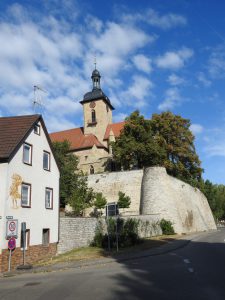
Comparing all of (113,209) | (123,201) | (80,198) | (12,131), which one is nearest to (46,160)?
(12,131)

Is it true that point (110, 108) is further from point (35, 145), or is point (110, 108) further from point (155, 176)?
point (35, 145)

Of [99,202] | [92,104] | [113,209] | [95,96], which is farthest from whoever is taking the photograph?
[92,104]

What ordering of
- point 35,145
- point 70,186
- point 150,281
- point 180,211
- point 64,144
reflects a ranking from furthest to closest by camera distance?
point 64,144 → point 180,211 → point 70,186 → point 35,145 → point 150,281

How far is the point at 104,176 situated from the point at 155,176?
920cm

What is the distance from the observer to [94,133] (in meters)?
72.6

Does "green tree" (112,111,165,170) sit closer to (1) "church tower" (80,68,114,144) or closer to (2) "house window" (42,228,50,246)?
(1) "church tower" (80,68,114,144)

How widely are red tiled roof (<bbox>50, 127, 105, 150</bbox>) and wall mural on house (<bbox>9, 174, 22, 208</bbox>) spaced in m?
46.0

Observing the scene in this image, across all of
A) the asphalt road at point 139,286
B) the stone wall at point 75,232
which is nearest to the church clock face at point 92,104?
the stone wall at point 75,232

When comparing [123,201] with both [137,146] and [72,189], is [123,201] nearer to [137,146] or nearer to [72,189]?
[72,189]

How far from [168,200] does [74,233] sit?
22452 mm

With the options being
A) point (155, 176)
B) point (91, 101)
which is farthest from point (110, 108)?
point (155, 176)

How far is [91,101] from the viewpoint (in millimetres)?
74688

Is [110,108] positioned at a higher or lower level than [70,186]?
higher

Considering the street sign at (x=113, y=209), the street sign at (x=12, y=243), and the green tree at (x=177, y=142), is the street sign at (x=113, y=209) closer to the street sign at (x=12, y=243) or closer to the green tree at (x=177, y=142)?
the street sign at (x=12, y=243)
